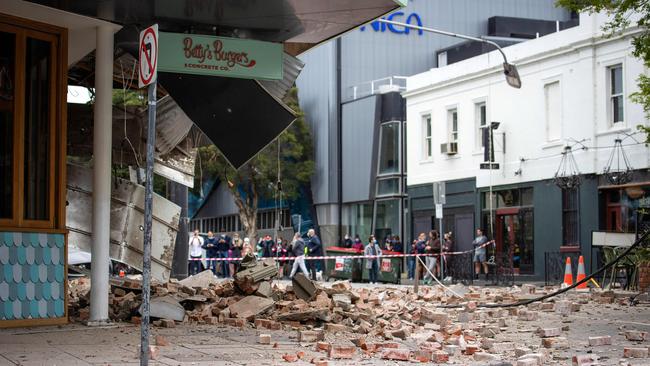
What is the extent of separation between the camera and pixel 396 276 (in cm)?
3522

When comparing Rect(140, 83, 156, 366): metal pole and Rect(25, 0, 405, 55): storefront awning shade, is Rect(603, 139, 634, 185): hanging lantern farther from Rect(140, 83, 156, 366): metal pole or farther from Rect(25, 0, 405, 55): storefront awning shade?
Rect(140, 83, 156, 366): metal pole

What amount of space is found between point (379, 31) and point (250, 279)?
123 feet

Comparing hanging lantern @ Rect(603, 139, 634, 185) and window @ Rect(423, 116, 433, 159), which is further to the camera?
window @ Rect(423, 116, 433, 159)

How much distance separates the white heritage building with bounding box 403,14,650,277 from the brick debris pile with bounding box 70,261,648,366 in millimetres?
13517

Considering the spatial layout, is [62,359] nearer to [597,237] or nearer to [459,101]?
[597,237]

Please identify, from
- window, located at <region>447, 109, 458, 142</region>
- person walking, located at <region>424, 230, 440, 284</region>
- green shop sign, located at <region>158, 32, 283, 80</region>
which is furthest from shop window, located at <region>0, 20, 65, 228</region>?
window, located at <region>447, 109, 458, 142</region>

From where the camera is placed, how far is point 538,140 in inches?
1417

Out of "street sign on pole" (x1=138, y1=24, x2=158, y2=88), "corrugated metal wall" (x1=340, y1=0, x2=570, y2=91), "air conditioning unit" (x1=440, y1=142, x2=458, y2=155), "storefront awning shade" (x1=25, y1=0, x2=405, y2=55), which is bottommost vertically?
"street sign on pole" (x1=138, y1=24, x2=158, y2=88)

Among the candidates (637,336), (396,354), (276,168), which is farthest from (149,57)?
(276,168)

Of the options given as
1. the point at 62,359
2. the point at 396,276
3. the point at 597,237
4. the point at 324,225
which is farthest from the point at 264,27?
the point at 324,225

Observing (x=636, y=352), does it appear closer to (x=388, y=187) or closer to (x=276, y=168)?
(x=388, y=187)

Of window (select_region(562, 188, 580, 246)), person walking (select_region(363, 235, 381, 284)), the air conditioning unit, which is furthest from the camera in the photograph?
the air conditioning unit

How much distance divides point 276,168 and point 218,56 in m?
38.8

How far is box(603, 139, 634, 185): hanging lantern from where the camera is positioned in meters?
31.4
